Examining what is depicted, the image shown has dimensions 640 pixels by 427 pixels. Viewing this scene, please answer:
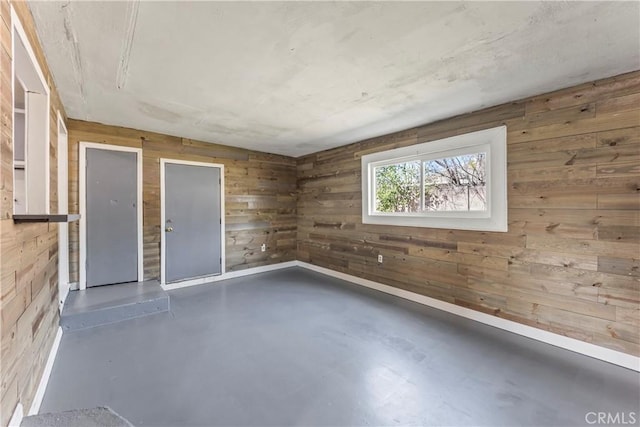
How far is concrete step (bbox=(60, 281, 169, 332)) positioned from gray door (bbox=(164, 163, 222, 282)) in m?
0.68

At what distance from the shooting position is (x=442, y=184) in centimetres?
345

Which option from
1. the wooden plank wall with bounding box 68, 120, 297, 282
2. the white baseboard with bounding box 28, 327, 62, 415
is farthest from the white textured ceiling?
the white baseboard with bounding box 28, 327, 62, 415

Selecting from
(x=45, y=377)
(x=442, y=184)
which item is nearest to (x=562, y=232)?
(x=442, y=184)

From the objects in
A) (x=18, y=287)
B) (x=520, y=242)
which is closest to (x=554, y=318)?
(x=520, y=242)

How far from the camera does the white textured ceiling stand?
155 cm

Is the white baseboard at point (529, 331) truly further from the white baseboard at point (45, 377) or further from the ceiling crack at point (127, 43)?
the ceiling crack at point (127, 43)

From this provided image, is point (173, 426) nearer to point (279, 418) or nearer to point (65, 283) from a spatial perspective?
point (279, 418)

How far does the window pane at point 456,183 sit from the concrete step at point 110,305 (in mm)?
3667

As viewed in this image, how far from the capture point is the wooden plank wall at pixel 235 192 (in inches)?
143

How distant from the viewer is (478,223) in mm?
3027

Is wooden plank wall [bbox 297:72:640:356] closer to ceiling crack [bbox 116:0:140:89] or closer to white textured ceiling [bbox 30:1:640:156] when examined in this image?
white textured ceiling [bbox 30:1:640:156]

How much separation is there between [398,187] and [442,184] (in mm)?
680

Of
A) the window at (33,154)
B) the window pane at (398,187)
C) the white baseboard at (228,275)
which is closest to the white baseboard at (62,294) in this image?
the white baseboard at (228,275)

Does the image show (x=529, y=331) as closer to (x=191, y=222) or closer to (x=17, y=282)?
(x=17, y=282)
